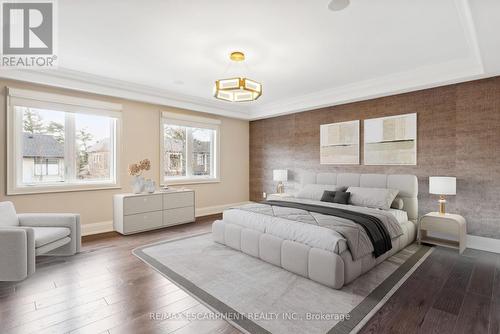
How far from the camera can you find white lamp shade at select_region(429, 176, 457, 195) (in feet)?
11.6

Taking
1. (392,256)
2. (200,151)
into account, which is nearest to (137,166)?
(200,151)

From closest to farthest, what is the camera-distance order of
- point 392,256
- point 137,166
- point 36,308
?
point 36,308
point 392,256
point 137,166

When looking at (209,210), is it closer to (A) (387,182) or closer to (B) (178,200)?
(B) (178,200)

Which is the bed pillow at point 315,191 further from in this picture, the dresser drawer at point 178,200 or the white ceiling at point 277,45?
the dresser drawer at point 178,200

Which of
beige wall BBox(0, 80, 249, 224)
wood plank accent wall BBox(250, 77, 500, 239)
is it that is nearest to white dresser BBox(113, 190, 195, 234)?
beige wall BBox(0, 80, 249, 224)

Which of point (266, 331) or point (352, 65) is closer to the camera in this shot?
point (266, 331)

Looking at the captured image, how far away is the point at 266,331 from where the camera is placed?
74.0 inches

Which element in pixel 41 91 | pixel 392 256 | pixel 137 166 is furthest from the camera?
pixel 137 166

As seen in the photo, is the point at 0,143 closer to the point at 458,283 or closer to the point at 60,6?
the point at 60,6

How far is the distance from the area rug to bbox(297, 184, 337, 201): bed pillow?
5.28 ft

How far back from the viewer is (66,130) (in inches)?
167

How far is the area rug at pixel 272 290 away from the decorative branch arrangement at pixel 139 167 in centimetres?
171

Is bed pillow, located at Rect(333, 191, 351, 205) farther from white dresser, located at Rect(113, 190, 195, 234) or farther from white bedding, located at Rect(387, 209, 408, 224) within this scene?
white dresser, located at Rect(113, 190, 195, 234)

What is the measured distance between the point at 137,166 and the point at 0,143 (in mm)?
1880
